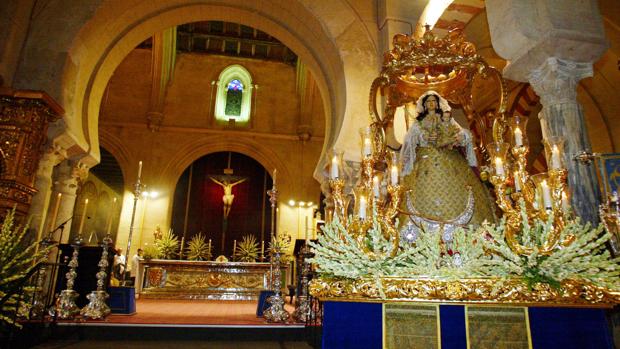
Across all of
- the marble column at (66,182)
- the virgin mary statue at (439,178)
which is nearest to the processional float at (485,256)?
the virgin mary statue at (439,178)

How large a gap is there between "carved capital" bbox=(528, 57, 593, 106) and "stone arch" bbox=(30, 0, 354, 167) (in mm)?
3106

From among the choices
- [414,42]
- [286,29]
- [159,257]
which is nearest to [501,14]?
[414,42]

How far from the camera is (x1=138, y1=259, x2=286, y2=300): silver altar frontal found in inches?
425

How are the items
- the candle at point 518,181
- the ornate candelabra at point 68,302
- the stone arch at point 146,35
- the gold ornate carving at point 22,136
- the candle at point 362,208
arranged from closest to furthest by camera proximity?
the candle at point 362,208 → the candle at point 518,181 → the ornate candelabra at point 68,302 → the gold ornate carving at point 22,136 → the stone arch at point 146,35

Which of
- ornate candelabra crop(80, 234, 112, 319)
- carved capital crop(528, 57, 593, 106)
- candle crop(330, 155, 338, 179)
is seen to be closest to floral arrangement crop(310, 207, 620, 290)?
candle crop(330, 155, 338, 179)

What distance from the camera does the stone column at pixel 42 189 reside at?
21.6 feet

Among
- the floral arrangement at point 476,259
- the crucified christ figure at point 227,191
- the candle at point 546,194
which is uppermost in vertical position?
the crucified christ figure at point 227,191

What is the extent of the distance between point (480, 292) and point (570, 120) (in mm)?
2968

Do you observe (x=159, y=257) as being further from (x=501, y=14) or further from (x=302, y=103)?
(x=501, y=14)

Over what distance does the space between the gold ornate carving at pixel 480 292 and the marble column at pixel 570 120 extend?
180 cm

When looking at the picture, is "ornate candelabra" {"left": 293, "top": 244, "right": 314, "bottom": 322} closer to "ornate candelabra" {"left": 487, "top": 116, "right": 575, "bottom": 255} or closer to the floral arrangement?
the floral arrangement

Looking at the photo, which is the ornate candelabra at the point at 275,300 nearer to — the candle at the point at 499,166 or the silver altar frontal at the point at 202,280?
the candle at the point at 499,166

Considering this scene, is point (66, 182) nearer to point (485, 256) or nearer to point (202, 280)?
point (202, 280)

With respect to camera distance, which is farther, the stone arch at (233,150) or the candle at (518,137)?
the stone arch at (233,150)
